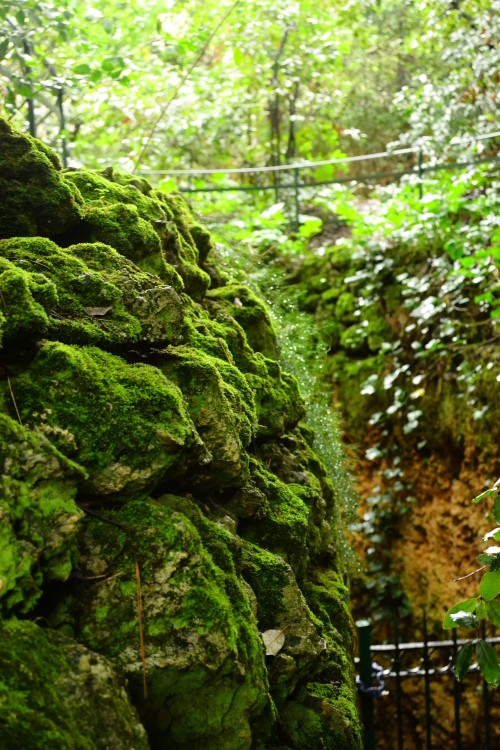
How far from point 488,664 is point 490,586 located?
0.57 feet

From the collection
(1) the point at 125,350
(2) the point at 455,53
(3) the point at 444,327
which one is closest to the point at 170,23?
(2) the point at 455,53

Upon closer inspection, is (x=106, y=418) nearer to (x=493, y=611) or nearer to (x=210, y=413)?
(x=210, y=413)

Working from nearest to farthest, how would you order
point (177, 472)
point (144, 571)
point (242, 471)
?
point (144, 571) < point (177, 472) < point (242, 471)

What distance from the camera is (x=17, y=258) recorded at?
197 cm

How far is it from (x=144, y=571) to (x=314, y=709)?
0.76 meters

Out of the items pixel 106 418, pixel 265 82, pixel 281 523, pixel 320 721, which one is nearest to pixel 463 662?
pixel 320 721

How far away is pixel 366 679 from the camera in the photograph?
3232mm

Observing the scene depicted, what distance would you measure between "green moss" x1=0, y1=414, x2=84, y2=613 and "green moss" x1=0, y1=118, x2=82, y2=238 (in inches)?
35.9

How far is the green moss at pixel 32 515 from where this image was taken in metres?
1.35

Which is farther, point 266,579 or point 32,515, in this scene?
point 266,579

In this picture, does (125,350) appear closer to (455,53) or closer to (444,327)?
(444,327)

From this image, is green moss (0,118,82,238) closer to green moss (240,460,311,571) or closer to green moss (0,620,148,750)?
green moss (240,460,311,571)

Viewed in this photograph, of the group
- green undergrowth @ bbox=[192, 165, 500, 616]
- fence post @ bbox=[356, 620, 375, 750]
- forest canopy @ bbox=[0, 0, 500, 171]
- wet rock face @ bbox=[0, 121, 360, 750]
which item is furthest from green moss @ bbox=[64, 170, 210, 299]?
forest canopy @ bbox=[0, 0, 500, 171]

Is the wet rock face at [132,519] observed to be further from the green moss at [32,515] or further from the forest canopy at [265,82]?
the forest canopy at [265,82]
